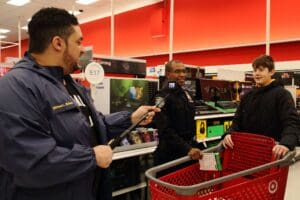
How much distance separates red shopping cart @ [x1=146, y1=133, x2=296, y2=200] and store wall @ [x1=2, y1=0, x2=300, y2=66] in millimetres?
5605

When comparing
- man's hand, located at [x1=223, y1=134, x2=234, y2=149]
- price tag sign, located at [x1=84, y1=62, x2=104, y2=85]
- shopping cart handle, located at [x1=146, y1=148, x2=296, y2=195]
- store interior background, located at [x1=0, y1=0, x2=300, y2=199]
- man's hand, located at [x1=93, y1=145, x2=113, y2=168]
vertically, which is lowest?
shopping cart handle, located at [x1=146, y1=148, x2=296, y2=195]

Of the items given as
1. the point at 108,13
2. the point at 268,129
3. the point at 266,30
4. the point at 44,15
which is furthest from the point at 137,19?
the point at 44,15

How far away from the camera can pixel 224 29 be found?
830cm

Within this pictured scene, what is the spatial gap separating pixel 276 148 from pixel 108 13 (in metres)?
10.5

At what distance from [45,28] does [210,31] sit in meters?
7.61

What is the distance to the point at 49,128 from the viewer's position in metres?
1.32

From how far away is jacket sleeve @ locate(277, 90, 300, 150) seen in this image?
2.13 metres

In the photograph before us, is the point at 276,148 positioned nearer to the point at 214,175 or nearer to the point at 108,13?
the point at 214,175

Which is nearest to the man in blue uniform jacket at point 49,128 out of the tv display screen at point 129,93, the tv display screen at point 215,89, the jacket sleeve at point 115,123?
the jacket sleeve at point 115,123

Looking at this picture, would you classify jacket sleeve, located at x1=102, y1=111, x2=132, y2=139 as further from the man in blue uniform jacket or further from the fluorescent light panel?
the fluorescent light panel

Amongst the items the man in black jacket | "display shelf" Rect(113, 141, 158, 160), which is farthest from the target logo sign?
"display shelf" Rect(113, 141, 158, 160)

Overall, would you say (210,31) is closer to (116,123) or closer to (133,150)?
(133,150)

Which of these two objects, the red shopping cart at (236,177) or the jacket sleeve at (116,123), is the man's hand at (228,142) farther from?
the jacket sleeve at (116,123)

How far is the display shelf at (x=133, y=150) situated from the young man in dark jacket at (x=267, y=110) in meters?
0.92
